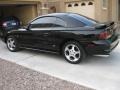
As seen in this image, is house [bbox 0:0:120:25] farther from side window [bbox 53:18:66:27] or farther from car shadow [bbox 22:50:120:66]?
side window [bbox 53:18:66:27]

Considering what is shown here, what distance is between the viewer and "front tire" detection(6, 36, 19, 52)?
319 inches

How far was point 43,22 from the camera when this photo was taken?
731cm

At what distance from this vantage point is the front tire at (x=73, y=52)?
637 centimetres

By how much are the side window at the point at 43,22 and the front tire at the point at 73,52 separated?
972 millimetres

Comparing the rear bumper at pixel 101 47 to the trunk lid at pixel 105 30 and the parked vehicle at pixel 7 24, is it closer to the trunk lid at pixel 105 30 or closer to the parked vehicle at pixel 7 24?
the trunk lid at pixel 105 30

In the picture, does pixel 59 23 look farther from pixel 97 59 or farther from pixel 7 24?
pixel 7 24

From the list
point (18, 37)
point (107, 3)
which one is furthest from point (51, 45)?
point (107, 3)

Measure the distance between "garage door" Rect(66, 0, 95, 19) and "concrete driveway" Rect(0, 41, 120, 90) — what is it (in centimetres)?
717

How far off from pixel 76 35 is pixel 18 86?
2.34 metres

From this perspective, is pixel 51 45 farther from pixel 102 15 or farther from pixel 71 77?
pixel 102 15

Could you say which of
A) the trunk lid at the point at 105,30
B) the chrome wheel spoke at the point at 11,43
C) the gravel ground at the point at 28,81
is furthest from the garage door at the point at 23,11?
the trunk lid at the point at 105,30

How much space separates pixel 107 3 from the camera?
50.6ft

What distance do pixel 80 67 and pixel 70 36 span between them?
973mm

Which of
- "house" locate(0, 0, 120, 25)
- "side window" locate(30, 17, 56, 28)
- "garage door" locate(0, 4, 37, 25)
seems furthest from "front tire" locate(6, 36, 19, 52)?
"garage door" locate(0, 4, 37, 25)
